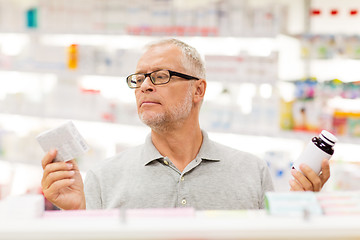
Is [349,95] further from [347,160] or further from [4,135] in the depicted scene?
[4,135]

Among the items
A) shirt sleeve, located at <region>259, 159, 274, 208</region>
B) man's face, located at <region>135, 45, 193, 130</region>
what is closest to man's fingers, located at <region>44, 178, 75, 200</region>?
man's face, located at <region>135, 45, 193, 130</region>

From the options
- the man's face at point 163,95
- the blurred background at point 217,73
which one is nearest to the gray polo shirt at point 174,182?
the man's face at point 163,95

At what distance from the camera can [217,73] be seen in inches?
142

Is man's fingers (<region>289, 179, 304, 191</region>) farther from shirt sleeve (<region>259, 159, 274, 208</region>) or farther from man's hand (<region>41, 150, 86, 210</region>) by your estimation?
man's hand (<region>41, 150, 86, 210</region>)

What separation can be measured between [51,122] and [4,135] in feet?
1.69

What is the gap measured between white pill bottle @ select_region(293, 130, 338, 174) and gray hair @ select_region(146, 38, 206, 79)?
0.72m

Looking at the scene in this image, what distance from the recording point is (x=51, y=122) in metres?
4.86

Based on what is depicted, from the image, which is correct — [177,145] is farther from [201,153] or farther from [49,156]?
[49,156]

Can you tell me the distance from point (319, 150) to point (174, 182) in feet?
2.03

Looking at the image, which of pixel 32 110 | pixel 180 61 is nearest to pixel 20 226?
pixel 180 61

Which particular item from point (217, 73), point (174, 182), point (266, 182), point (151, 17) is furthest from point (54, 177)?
point (151, 17)

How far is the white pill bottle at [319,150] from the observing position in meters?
1.44

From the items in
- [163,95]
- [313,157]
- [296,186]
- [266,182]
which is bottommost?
[266,182]

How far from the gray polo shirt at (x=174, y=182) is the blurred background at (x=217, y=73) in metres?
1.64
